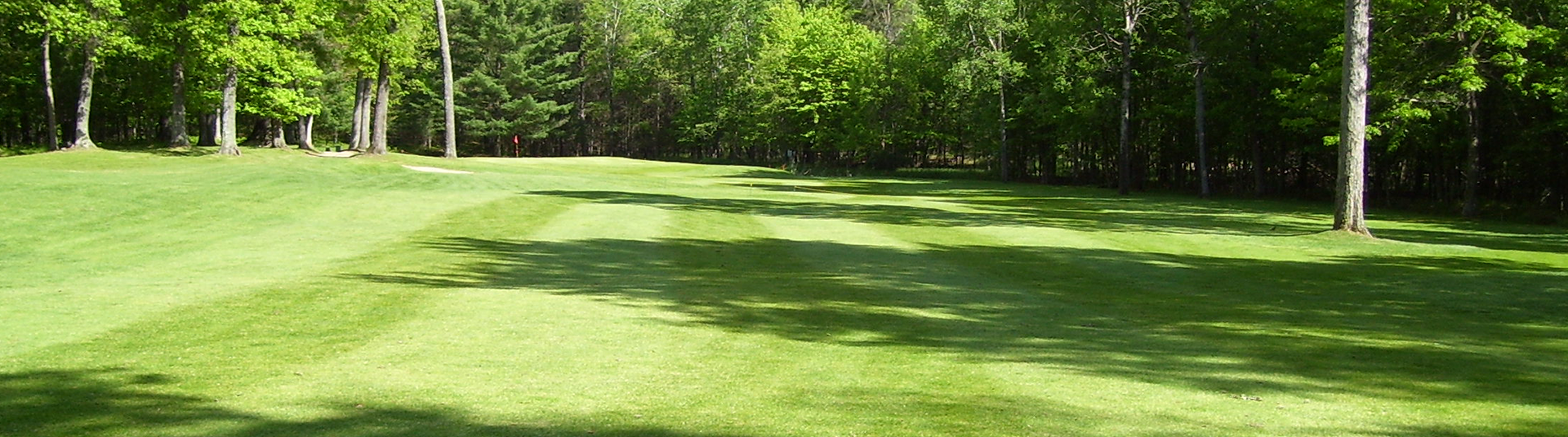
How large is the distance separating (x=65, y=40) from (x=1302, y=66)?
45426mm

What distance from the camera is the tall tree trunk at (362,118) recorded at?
49.7 metres

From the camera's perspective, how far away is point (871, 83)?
70125mm

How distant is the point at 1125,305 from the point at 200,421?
30.3 feet

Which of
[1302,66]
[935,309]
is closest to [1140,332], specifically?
[935,309]

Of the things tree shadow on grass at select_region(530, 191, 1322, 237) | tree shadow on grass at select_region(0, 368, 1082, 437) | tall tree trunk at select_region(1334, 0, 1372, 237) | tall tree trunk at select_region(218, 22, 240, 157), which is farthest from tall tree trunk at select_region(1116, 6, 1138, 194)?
tree shadow on grass at select_region(0, 368, 1082, 437)

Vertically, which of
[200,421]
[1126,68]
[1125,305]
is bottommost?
[1125,305]

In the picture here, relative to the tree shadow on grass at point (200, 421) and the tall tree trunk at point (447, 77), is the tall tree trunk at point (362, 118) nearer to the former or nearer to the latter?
the tall tree trunk at point (447, 77)

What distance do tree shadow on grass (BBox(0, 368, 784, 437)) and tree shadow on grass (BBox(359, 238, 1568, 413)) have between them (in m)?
3.84

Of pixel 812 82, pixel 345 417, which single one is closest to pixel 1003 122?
pixel 812 82

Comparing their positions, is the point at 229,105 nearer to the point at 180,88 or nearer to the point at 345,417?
the point at 180,88

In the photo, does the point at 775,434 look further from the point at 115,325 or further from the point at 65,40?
the point at 65,40

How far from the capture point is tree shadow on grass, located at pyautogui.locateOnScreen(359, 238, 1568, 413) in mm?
8281

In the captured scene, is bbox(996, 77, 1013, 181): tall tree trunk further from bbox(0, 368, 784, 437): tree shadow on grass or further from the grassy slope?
bbox(0, 368, 784, 437): tree shadow on grass

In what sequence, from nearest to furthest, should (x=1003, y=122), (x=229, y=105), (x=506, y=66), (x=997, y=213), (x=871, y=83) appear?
(x=997, y=213) → (x=229, y=105) → (x=1003, y=122) → (x=871, y=83) → (x=506, y=66)
